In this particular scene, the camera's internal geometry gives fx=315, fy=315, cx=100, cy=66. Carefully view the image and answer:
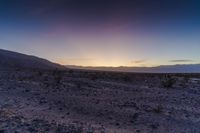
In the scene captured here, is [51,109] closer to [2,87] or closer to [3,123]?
[3,123]

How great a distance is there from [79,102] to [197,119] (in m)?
7.00

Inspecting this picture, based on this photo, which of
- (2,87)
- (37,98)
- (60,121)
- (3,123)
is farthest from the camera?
(2,87)

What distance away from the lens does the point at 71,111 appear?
16859 mm

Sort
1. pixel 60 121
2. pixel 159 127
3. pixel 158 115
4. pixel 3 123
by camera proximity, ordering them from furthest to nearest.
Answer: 1. pixel 158 115
2. pixel 159 127
3. pixel 60 121
4. pixel 3 123

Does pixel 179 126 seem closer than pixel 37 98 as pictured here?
Yes

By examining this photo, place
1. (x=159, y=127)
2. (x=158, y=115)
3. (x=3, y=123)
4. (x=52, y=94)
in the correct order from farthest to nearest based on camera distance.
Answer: (x=52, y=94), (x=158, y=115), (x=159, y=127), (x=3, y=123)

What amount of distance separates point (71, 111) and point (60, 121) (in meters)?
2.31

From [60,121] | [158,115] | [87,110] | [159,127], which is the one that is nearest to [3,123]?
[60,121]

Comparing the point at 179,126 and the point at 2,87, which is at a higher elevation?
the point at 2,87

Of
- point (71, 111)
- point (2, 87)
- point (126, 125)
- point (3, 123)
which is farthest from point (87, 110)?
point (2, 87)

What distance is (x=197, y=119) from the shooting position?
18219mm

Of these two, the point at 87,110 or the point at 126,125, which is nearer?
the point at 126,125

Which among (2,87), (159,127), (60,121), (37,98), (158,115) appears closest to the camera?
(60,121)

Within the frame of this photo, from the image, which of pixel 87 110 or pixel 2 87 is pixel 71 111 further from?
pixel 2 87
